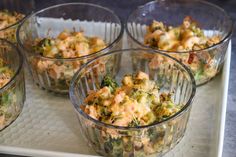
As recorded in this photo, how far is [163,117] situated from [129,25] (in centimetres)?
55

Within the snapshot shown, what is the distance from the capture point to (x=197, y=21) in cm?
172

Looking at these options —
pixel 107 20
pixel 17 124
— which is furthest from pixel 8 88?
pixel 107 20

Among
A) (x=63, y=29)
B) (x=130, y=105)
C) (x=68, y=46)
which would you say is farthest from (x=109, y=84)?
(x=63, y=29)

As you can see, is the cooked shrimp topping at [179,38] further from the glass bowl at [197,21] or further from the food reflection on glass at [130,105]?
the food reflection on glass at [130,105]

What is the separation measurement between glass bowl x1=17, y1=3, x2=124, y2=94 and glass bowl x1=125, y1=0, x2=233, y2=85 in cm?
9

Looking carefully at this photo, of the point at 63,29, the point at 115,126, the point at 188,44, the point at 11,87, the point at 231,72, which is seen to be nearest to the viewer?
the point at 115,126

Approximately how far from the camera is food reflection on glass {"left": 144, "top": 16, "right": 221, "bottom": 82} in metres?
1.43

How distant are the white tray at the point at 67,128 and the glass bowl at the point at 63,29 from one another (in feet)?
0.25

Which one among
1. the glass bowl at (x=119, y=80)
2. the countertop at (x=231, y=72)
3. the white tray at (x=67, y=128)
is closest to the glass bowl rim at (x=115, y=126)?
the glass bowl at (x=119, y=80)

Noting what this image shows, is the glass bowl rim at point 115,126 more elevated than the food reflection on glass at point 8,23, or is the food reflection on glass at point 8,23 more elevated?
the food reflection on glass at point 8,23

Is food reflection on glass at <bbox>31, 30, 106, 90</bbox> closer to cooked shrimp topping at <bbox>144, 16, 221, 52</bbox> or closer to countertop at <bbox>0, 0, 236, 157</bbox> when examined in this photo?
cooked shrimp topping at <bbox>144, 16, 221, 52</bbox>

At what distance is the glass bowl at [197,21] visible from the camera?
4.71 ft

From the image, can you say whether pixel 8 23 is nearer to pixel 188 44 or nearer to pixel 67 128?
pixel 67 128

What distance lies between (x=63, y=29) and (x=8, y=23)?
0.20 meters
